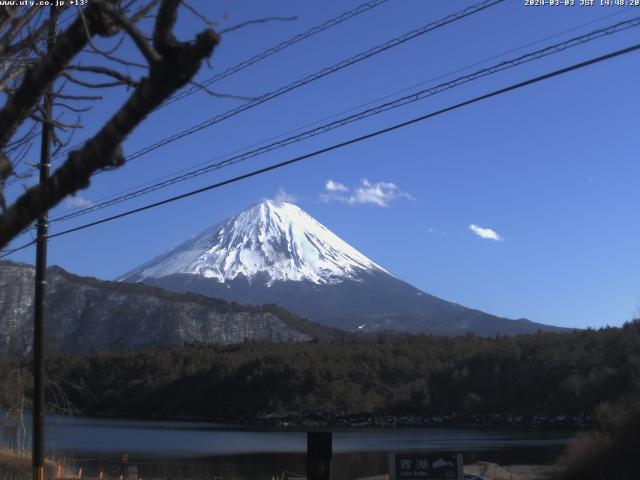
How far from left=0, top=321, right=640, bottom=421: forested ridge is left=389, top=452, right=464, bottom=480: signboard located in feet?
234

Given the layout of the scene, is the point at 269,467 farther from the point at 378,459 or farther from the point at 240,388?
the point at 240,388

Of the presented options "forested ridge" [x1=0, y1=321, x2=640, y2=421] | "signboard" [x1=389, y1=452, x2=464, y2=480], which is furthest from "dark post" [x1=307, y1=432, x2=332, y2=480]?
"forested ridge" [x1=0, y1=321, x2=640, y2=421]


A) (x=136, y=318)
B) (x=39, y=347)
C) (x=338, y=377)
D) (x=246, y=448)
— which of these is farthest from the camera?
(x=136, y=318)

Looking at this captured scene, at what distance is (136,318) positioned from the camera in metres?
146

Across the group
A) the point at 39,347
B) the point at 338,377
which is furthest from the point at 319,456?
the point at 338,377

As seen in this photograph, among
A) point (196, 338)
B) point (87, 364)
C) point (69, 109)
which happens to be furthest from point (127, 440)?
point (196, 338)

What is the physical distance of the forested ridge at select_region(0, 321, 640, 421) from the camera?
89438mm

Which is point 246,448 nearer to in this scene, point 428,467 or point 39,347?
point 39,347

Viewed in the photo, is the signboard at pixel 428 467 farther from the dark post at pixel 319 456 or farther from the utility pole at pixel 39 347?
the utility pole at pixel 39 347

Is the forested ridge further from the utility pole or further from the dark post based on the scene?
the dark post

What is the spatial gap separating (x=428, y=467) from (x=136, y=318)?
5321 inches

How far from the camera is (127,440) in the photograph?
59.9 meters

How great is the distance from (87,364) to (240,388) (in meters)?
17.5

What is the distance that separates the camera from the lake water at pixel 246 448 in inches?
1693
